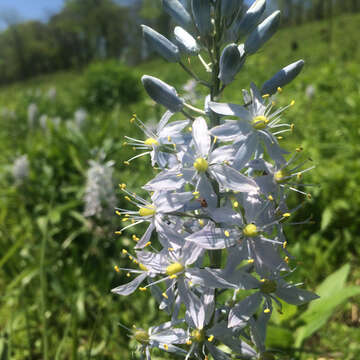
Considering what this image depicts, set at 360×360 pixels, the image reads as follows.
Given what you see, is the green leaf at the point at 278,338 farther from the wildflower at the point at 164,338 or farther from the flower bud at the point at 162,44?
the flower bud at the point at 162,44

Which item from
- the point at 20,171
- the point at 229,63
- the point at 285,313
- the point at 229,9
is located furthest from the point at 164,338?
the point at 20,171

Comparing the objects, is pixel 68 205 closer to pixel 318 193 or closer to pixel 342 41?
pixel 318 193

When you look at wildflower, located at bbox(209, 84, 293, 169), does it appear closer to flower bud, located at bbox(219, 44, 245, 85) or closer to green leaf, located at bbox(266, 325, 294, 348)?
flower bud, located at bbox(219, 44, 245, 85)

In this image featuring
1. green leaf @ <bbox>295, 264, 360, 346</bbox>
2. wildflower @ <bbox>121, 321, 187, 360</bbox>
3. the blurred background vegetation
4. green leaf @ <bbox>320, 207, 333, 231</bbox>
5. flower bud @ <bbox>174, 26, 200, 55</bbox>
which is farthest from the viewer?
green leaf @ <bbox>320, 207, 333, 231</bbox>

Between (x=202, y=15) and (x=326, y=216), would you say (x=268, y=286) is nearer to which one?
(x=202, y=15)

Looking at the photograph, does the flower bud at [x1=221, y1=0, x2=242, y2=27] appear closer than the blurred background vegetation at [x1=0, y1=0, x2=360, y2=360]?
Yes

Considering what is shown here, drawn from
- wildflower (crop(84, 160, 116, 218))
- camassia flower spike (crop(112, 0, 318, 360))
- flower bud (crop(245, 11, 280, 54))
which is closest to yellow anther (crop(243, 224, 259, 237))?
camassia flower spike (crop(112, 0, 318, 360))
